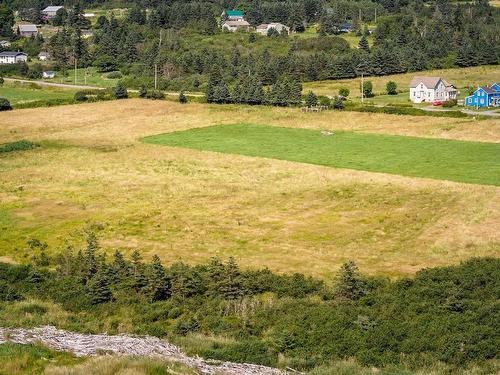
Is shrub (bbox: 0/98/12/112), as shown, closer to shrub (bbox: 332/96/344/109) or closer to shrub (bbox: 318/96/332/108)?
shrub (bbox: 318/96/332/108)

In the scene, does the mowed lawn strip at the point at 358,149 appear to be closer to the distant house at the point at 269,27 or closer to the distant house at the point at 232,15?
the distant house at the point at 269,27

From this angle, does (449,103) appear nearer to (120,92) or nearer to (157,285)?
(120,92)

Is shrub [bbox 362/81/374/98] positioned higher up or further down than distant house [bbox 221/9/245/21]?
further down

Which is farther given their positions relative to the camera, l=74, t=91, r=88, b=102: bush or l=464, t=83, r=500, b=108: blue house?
l=74, t=91, r=88, b=102: bush

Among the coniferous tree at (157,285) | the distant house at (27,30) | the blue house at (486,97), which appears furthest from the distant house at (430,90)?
the distant house at (27,30)

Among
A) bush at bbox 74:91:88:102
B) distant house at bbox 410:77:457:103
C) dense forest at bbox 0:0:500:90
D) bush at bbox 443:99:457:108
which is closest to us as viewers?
bush at bbox 443:99:457:108

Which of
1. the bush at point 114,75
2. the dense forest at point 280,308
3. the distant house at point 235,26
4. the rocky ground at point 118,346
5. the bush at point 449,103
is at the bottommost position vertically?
the dense forest at point 280,308

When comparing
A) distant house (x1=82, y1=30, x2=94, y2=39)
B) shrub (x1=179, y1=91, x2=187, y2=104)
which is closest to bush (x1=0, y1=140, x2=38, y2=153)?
shrub (x1=179, y1=91, x2=187, y2=104)
